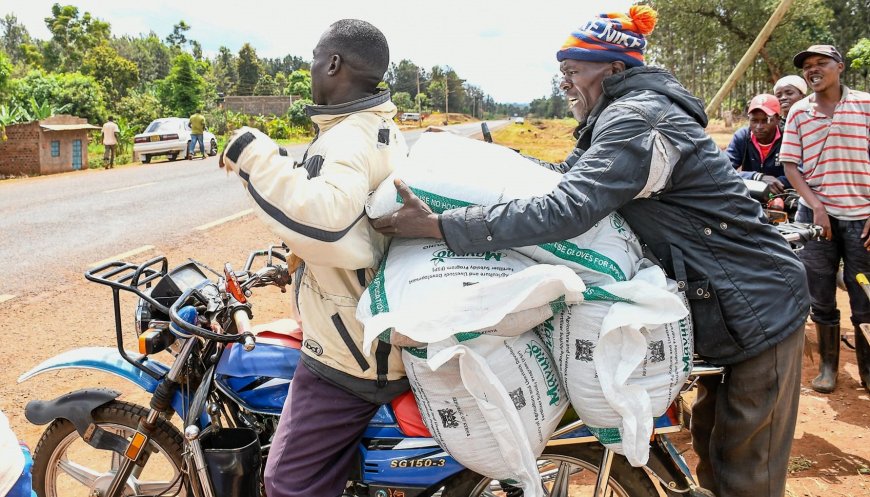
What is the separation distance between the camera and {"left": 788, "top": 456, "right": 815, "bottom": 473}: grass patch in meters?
3.71

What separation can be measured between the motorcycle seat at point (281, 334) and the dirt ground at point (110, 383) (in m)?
2.06

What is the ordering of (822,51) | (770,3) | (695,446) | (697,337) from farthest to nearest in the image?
(770,3) < (822,51) < (695,446) < (697,337)

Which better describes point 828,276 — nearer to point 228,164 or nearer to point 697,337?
point 697,337

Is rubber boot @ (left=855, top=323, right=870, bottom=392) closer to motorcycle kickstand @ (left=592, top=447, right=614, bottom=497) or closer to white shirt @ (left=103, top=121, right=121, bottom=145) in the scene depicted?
motorcycle kickstand @ (left=592, top=447, right=614, bottom=497)

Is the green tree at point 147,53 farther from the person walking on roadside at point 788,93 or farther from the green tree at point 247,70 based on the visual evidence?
the person walking on roadside at point 788,93

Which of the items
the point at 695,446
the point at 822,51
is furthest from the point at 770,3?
the point at 695,446

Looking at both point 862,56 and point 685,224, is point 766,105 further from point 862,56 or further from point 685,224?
point 862,56

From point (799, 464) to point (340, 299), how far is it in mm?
2978

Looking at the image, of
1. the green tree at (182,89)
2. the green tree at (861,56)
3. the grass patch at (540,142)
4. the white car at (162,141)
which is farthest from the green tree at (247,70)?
the green tree at (861,56)

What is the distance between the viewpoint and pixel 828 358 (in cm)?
486

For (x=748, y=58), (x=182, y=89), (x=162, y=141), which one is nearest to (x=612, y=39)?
(x=748, y=58)

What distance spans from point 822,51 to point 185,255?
21.5ft

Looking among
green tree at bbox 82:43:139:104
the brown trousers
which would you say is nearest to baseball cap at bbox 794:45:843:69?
the brown trousers

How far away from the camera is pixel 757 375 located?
2.22 meters
